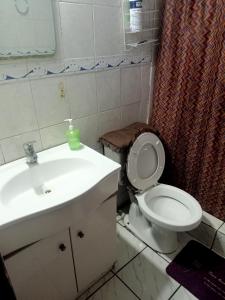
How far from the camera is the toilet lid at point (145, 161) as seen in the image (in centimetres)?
144

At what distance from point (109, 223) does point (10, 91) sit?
837mm

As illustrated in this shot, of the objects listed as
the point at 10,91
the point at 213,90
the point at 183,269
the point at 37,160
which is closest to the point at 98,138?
the point at 37,160

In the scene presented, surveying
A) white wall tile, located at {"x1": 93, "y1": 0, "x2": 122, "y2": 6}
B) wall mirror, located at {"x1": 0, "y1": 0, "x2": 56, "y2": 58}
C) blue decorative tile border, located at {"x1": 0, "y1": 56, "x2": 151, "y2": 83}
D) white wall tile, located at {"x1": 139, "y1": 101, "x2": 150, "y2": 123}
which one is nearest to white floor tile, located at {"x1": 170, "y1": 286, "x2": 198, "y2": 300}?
white wall tile, located at {"x1": 139, "y1": 101, "x2": 150, "y2": 123}

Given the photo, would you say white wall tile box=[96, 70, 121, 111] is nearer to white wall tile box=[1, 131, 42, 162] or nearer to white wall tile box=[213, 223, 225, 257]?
white wall tile box=[1, 131, 42, 162]

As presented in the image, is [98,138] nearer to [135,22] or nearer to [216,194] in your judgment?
[135,22]

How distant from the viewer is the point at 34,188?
1.08m

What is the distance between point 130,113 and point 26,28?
88 centimetres

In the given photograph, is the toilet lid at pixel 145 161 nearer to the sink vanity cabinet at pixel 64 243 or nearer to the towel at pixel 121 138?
the towel at pixel 121 138

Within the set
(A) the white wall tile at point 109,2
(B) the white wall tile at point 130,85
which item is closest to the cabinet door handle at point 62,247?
(B) the white wall tile at point 130,85

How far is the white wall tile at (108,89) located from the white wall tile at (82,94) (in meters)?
0.04

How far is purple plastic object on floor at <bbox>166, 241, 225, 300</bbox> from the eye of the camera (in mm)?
1312

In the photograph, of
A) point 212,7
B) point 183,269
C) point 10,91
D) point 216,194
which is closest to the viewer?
point 10,91

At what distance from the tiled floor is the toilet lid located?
48 cm

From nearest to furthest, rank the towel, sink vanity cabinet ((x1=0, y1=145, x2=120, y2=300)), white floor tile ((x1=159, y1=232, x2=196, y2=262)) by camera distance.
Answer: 1. sink vanity cabinet ((x1=0, y1=145, x2=120, y2=300))
2. the towel
3. white floor tile ((x1=159, y1=232, x2=196, y2=262))
